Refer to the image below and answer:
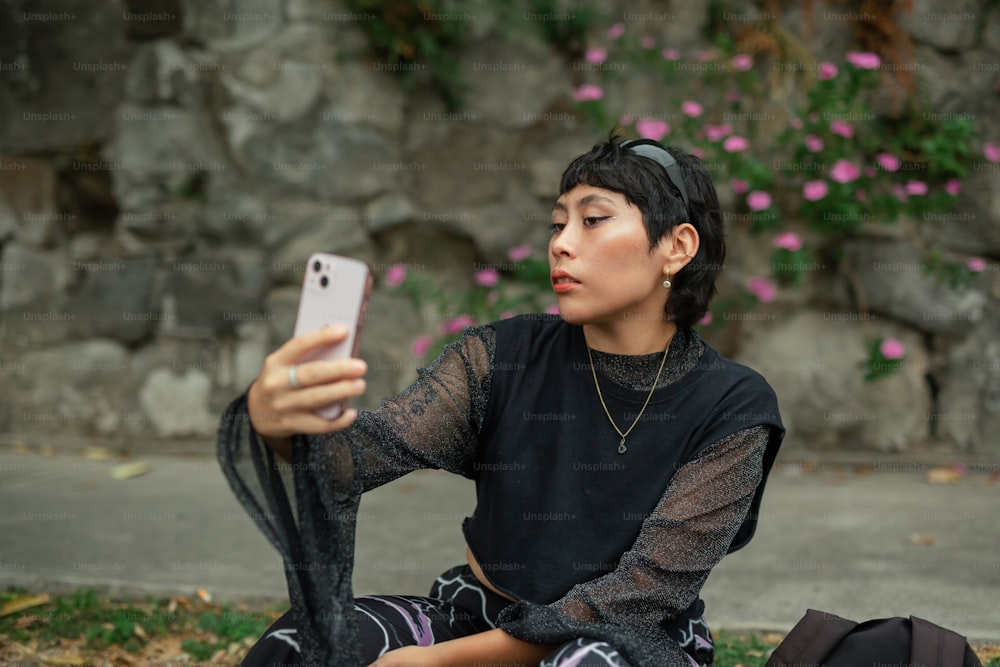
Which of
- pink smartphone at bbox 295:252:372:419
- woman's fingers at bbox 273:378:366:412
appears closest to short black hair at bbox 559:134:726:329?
pink smartphone at bbox 295:252:372:419

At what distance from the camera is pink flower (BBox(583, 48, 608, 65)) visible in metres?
→ 4.28

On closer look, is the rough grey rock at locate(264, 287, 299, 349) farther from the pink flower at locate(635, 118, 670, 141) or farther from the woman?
the woman

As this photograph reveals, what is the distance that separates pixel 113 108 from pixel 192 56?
0.46 m

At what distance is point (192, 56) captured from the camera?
4.38m

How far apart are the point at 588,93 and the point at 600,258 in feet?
8.38

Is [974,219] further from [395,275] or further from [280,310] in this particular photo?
[280,310]

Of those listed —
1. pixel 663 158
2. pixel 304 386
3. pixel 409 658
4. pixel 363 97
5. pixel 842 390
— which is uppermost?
pixel 363 97

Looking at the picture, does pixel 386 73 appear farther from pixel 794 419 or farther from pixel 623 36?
pixel 794 419

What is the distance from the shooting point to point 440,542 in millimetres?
3480

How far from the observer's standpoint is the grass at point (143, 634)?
8.54 feet

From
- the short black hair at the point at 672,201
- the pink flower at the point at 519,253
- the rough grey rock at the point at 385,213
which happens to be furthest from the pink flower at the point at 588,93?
the short black hair at the point at 672,201

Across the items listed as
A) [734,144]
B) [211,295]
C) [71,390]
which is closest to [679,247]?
[734,144]

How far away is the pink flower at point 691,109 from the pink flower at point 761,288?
0.81 meters

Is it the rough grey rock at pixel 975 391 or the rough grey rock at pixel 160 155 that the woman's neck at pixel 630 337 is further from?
the rough grey rock at pixel 160 155
